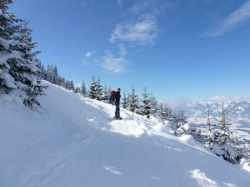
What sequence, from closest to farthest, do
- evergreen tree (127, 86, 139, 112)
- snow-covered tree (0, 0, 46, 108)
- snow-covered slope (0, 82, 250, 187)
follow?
snow-covered slope (0, 82, 250, 187) < snow-covered tree (0, 0, 46, 108) < evergreen tree (127, 86, 139, 112)

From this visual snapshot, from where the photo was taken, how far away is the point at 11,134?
4906mm

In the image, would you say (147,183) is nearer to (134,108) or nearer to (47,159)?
(47,159)

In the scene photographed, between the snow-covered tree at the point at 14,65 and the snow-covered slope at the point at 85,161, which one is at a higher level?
the snow-covered tree at the point at 14,65

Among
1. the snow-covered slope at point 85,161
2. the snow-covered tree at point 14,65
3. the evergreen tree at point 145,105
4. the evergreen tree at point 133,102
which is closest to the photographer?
Answer: the snow-covered slope at point 85,161

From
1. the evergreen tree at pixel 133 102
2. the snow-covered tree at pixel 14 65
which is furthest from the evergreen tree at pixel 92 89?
the snow-covered tree at pixel 14 65

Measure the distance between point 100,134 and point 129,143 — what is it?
2044 millimetres

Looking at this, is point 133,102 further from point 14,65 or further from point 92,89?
point 14,65

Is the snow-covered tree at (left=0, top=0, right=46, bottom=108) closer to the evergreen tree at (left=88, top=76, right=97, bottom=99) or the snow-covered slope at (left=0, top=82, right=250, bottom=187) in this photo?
the snow-covered slope at (left=0, top=82, right=250, bottom=187)

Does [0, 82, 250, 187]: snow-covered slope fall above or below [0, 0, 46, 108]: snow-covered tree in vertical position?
below

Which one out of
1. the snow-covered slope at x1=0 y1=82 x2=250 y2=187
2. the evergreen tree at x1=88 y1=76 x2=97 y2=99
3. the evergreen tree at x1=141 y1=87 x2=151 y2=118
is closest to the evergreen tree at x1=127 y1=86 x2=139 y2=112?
the evergreen tree at x1=141 y1=87 x2=151 y2=118

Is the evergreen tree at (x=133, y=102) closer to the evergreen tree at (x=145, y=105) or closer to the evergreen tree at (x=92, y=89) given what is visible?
the evergreen tree at (x=145, y=105)

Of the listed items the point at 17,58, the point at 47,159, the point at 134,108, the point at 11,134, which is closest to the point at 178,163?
the point at 47,159

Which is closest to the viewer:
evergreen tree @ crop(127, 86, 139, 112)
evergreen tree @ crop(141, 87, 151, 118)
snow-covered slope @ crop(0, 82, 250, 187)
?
snow-covered slope @ crop(0, 82, 250, 187)

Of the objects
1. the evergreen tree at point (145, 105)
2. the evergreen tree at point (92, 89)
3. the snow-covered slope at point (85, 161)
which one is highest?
the evergreen tree at point (92, 89)
